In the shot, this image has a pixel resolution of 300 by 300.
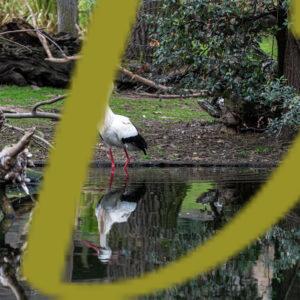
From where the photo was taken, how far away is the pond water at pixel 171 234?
5.41 metres

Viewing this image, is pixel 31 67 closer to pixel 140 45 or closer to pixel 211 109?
pixel 140 45

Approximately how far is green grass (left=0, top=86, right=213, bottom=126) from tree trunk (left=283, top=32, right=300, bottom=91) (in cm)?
266

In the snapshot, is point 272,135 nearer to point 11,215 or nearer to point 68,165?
point 11,215

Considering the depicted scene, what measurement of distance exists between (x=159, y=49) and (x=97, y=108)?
9.61 meters

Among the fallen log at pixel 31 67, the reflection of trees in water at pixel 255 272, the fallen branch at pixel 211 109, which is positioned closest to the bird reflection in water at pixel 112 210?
the reflection of trees in water at pixel 255 272

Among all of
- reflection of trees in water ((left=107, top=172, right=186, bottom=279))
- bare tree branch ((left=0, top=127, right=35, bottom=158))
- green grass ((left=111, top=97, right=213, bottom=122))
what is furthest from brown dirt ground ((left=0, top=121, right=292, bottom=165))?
bare tree branch ((left=0, top=127, right=35, bottom=158))

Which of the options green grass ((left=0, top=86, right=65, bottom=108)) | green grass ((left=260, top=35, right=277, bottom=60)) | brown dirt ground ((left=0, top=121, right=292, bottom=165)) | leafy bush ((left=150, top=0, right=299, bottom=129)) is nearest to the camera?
leafy bush ((left=150, top=0, right=299, bottom=129))

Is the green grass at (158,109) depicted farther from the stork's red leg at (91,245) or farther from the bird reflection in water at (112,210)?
the stork's red leg at (91,245)

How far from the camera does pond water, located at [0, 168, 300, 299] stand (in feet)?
17.7

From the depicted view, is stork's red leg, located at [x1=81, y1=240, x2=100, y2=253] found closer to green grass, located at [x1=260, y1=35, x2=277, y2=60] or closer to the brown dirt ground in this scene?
the brown dirt ground

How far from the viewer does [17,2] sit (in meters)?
23.8

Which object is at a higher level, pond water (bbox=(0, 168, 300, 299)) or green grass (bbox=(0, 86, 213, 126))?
pond water (bbox=(0, 168, 300, 299))

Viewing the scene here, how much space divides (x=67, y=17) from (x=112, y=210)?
1216 cm

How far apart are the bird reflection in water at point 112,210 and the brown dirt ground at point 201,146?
2.40m
